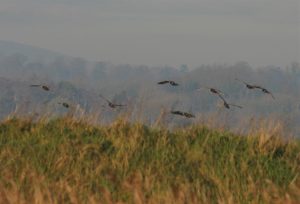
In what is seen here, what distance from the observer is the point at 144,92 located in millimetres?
11336

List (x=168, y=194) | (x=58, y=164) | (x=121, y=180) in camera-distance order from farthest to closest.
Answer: (x=58, y=164)
(x=121, y=180)
(x=168, y=194)

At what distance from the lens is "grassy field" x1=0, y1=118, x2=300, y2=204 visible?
7.32 m

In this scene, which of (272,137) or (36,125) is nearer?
(272,137)

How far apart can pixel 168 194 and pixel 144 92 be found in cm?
473

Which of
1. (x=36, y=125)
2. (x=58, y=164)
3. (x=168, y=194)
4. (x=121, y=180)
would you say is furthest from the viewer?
(x=36, y=125)

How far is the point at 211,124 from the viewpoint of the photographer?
1087 cm

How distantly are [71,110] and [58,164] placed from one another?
124 inches

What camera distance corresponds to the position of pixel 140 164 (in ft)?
29.0

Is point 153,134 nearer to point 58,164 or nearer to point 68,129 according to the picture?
point 68,129

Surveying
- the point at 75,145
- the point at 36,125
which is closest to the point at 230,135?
the point at 75,145

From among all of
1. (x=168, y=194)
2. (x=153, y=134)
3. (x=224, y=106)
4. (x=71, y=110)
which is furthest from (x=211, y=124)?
(x=168, y=194)

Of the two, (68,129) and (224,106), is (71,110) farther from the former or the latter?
(224,106)

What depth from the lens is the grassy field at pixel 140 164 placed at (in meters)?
7.32

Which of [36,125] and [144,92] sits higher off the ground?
[144,92]
